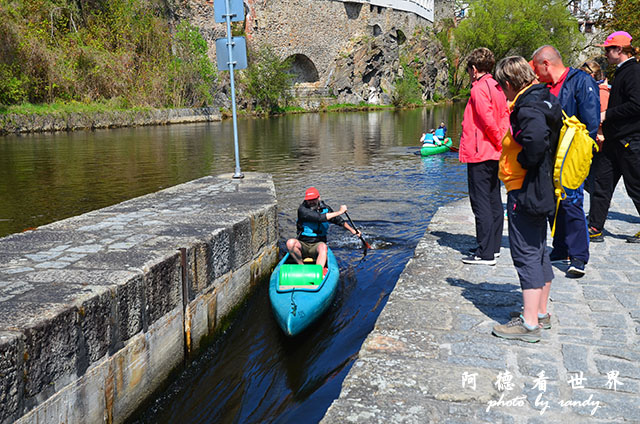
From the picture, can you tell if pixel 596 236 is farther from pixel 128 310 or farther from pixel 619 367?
pixel 128 310

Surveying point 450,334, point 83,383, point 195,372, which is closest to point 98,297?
point 83,383

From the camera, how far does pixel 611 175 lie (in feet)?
18.5

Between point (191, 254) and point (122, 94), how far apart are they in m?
28.1

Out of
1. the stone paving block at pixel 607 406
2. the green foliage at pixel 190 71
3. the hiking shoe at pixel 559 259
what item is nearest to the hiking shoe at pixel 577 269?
the hiking shoe at pixel 559 259

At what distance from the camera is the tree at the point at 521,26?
53375mm

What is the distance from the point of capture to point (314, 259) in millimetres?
6152

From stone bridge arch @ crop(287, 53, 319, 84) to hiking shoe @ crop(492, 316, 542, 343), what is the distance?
45.0m

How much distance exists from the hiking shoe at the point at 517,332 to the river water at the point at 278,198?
139 centimetres

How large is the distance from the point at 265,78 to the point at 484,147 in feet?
120

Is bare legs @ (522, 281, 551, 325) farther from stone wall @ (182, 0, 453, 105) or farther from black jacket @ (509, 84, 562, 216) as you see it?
stone wall @ (182, 0, 453, 105)

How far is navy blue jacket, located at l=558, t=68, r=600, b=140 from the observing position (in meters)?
4.59

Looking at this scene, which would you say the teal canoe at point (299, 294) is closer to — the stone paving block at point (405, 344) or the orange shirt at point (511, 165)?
the stone paving block at point (405, 344)

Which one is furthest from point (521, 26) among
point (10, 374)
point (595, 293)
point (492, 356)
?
point (10, 374)

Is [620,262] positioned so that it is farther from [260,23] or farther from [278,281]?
[260,23]
